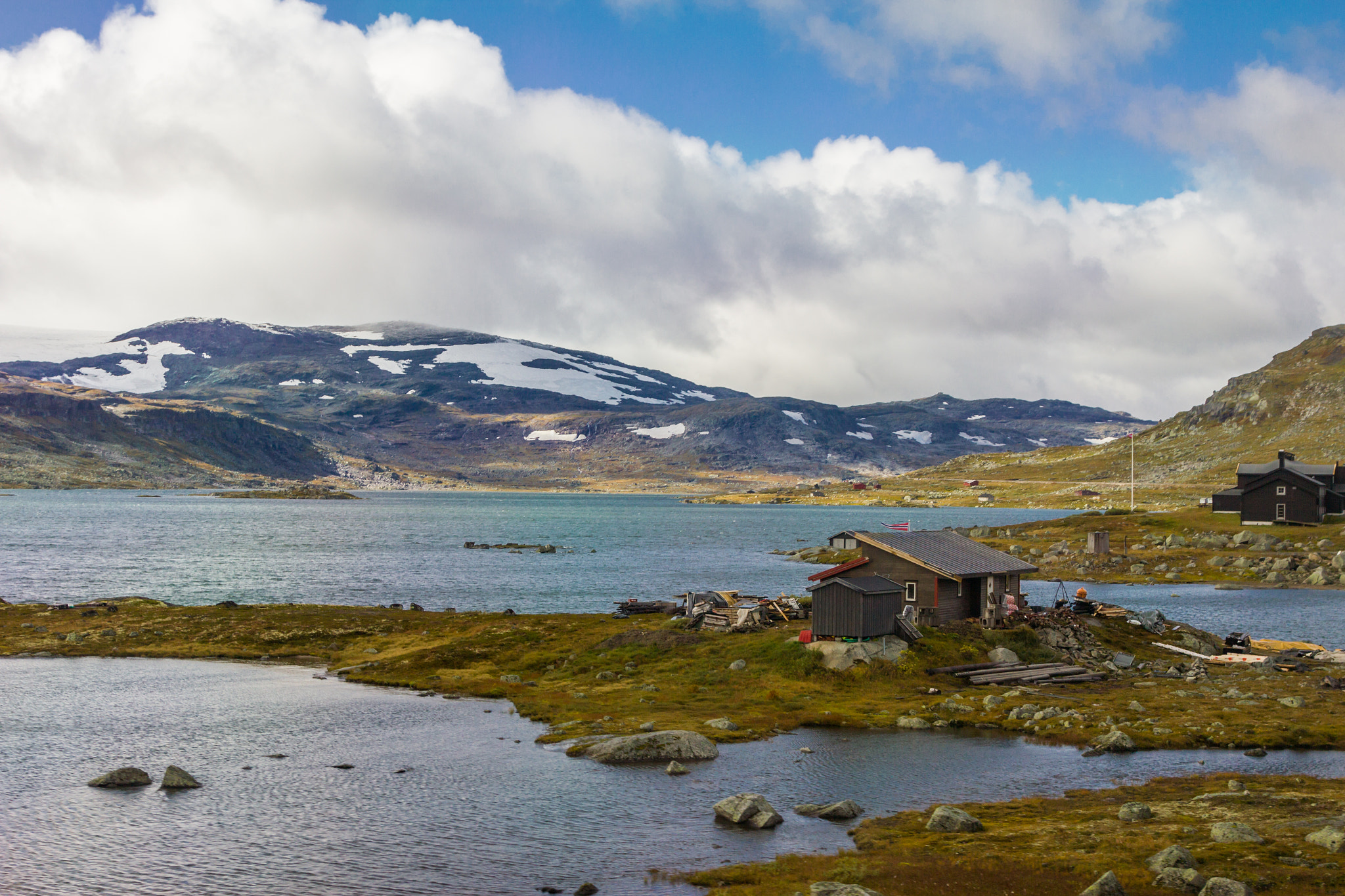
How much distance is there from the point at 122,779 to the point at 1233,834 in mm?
37644

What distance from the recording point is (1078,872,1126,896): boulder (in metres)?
23.1

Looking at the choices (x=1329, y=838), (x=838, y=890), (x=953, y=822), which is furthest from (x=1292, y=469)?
(x=838, y=890)

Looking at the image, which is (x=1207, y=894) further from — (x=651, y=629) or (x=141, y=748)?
(x=651, y=629)

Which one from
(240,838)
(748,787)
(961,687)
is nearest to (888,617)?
A: (961,687)

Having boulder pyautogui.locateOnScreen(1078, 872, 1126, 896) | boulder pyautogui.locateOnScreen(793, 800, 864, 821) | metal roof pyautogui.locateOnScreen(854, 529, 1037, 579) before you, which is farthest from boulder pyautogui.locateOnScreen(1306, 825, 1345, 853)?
metal roof pyautogui.locateOnScreen(854, 529, 1037, 579)

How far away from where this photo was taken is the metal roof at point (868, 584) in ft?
176

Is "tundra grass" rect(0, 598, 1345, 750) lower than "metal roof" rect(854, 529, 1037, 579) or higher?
lower

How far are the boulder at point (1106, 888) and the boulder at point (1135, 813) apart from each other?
704 centimetres

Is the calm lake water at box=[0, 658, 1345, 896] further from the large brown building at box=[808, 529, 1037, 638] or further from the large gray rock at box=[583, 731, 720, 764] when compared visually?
the large brown building at box=[808, 529, 1037, 638]

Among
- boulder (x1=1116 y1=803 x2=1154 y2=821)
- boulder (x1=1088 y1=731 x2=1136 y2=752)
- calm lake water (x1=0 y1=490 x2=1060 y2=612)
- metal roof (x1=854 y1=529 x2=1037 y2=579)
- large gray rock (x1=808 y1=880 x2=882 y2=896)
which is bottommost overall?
calm lake water (x1=0 y1=490 x2=1060 y2=612)

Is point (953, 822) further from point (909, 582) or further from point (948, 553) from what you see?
point (948, 553)

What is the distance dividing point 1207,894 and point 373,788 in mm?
27700

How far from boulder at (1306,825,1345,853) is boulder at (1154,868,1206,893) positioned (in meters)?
4.52

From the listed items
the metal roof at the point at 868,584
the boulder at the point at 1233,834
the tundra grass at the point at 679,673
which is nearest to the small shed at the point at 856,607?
the metal roof at the point at 868,584
